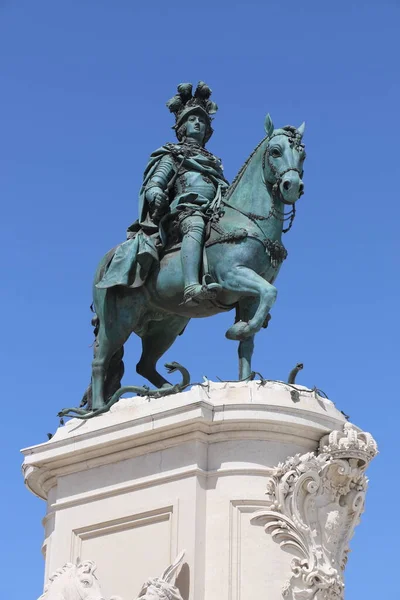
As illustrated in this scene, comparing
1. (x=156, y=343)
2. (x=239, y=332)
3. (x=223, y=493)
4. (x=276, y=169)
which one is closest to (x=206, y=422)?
(x=223, y=493)

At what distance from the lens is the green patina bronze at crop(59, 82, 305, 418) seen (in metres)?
16.5

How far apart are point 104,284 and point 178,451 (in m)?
2.66

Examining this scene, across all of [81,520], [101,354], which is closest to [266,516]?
[81,520]

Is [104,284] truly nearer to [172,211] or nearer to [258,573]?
[172,211]

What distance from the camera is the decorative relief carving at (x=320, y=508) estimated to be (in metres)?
14.8

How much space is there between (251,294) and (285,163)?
5.17 ft

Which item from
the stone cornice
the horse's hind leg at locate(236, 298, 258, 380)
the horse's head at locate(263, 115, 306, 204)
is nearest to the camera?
the stone cornice

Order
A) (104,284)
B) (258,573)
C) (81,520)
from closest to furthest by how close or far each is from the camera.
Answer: (258,573), (81,520), (104,284)

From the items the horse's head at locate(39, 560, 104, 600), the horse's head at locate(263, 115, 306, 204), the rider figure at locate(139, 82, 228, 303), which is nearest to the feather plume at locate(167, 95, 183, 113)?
the rider figure at locate(139, 82, 228, 303)

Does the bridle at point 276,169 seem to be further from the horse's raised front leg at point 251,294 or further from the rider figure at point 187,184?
the horse's raised front leg at point 251,294

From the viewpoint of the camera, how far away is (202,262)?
16766mm

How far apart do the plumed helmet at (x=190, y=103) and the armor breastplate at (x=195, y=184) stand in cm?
101

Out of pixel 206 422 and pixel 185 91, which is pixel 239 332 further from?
pixel 185 91

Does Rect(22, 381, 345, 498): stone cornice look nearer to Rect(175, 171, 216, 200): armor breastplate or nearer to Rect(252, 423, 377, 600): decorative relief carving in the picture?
Rect(252, 423, 377, 600): decorative relief carving
